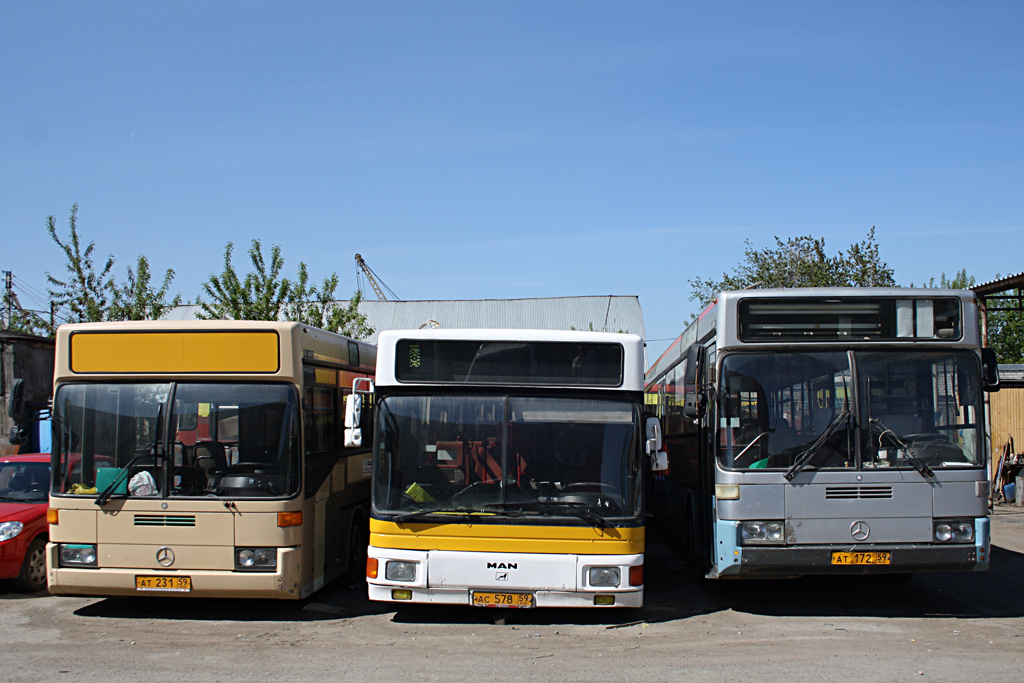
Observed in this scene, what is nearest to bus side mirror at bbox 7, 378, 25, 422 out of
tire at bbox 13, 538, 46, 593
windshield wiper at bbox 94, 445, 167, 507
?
windshield wiper at bbox 94, 445, 167, 507

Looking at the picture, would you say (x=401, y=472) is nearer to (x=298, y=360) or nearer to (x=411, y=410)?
(x=411, y=410)

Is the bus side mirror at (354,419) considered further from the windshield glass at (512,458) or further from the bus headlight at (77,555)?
the bus headlight at (77,555)

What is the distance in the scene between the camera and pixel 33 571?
31.8 feet

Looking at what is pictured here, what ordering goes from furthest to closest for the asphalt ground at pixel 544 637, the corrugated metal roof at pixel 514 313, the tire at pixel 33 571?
the corrugated metal roof at pixel 514 313 → the tire at pixel 33 571 → the asphalt ground at pixel 544 637

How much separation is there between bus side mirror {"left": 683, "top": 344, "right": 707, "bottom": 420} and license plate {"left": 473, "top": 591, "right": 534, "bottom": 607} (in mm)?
2512

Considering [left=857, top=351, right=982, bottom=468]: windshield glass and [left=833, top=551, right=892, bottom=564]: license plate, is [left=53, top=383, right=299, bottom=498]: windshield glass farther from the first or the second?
[left=857, top=351, right=982, bottom=468]: windshield glass

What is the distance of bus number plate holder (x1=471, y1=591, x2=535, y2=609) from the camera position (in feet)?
24.7

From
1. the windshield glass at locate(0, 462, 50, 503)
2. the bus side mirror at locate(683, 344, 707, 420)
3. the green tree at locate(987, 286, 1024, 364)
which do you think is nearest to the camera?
the bus side mirror at locate(683, 344, 707, 420)

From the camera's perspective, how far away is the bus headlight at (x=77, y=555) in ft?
26.5

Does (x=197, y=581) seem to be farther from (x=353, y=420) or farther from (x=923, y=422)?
(x=923, y=422)

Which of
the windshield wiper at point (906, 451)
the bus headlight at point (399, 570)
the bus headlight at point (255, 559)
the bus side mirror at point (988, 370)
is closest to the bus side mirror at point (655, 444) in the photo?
the windshield wiper at point (906, 451)

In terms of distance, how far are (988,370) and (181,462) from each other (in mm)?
7504

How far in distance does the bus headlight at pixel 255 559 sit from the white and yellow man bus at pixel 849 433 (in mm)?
4126

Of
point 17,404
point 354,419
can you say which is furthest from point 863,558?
point 17,404
